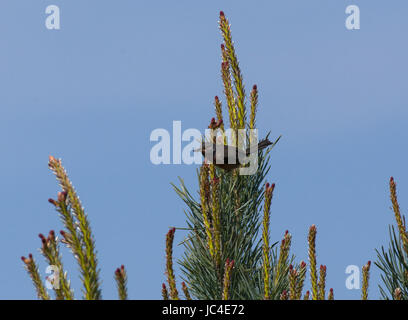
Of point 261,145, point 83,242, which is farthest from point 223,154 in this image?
point 83,242

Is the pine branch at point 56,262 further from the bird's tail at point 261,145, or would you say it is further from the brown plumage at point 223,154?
the bird's tail at point 261,145

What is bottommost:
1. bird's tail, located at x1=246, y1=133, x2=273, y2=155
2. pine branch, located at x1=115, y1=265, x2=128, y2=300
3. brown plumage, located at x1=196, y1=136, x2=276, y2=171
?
pine branch, located at x1=115, y1=265, x2=128, y2=300

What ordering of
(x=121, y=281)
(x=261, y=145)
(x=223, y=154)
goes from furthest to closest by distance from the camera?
(x=261, y=145) → (x=223, y=154) → (x=121, y=281)

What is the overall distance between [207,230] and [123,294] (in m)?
1.98

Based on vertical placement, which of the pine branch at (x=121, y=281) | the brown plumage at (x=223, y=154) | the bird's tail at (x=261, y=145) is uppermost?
the bird's tail at (x=261, y=145)

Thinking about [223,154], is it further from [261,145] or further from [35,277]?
[35,277]

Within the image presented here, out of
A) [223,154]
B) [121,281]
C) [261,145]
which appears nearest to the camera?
[121,281]

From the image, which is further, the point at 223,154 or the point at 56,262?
the point at 223,154

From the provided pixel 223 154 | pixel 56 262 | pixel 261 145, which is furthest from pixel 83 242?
pixel 261 145

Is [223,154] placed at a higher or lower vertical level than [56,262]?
higher

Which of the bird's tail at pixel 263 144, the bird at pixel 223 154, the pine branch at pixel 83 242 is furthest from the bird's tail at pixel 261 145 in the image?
the pine branch at pixel 83 242

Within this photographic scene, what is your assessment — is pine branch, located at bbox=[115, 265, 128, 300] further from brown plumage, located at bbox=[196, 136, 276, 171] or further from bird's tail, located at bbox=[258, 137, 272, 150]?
bird's tail, located at bbox=[258, 137, 272, 150]

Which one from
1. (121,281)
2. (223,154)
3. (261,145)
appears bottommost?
(121,281)

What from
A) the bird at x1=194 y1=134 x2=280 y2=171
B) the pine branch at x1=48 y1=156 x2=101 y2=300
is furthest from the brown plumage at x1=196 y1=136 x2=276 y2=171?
the pine branch at x1=48 y1=156 x2=101 y2=300
